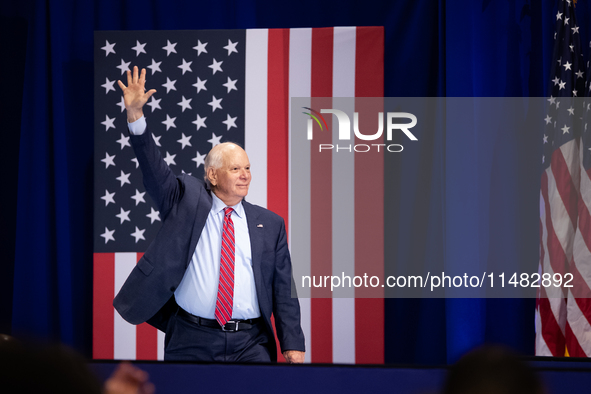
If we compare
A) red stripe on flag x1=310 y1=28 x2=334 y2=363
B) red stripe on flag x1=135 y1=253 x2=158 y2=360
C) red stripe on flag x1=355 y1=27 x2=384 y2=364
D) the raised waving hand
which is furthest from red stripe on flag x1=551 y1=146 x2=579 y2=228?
red stripe on flag x1=135 y1=253 x2=158 y2=360

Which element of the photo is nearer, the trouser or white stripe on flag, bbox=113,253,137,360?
the trouser

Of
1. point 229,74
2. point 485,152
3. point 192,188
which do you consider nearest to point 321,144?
point 229,74

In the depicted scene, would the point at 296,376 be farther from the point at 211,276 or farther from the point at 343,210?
the point at 343,210

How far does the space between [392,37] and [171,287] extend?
Result: 2.66m

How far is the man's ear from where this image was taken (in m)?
2.88

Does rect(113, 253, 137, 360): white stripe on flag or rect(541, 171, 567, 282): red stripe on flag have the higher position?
rect(541, 171, 567, 282): red stripe on flag

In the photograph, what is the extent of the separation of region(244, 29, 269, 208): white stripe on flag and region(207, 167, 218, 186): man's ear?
1123 mm

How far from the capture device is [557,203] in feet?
12.7

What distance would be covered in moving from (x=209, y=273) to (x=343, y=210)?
1514 mm

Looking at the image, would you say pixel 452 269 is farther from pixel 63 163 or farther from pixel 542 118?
pixel 63 163

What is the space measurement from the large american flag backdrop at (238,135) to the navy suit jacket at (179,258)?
117cm

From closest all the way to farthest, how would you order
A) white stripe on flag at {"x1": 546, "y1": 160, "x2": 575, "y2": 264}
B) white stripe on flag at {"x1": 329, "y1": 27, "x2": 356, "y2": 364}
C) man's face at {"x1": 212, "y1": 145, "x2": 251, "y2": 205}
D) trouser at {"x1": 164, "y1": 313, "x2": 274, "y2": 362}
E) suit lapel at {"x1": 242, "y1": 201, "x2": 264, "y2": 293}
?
trouser at {"x1": 164, "y1": 313, "x2": 274, "y2": 362} → suit lapel at {"x1": 242, "y1": 201, "x2": 264, "y2": 293} → man's face at {"x1": 212, "y1": 145, "x2": 251, "y2": 205} → white stripe on flag at {"x1": 546, "y1": 160, "x2": 575, "y2": 264} → white stripe on flag at {"x1": 329, "y1": 27, "x2": 356, "y2": 364}

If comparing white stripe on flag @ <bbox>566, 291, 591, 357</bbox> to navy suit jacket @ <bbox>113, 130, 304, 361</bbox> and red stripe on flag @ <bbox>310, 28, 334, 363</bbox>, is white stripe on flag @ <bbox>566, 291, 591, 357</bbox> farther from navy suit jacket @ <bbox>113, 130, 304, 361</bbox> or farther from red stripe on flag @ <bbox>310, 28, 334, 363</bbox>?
navy suit jacket @ <bbox>113, 130, 304, 361</bbox>

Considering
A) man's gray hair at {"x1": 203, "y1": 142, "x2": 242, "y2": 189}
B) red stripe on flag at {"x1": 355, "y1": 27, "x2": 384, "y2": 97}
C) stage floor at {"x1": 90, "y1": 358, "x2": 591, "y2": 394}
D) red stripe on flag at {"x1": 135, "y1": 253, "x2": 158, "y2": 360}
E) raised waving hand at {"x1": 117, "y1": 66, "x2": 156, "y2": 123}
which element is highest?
red stripe on flag at {"x1": 355, "y1": 27, "x2": 384, "y2": 97}
